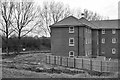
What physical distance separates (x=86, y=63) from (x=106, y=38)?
76.9 ft

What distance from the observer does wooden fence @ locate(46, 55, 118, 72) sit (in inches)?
897

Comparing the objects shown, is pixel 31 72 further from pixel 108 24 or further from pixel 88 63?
pixel 108 24

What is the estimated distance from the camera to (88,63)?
24.1 m

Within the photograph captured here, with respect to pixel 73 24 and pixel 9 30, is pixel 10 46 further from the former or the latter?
pixel 73 24

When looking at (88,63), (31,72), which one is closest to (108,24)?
(88,63)

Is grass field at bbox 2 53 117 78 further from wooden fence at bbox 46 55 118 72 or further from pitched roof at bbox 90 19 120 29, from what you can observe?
pitched roof at bbox 90 19 120 29

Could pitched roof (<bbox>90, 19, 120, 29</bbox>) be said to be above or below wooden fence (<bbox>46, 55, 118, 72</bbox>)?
above

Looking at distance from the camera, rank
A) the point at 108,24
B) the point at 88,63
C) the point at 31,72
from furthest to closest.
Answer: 1. the point at 108,24
2. the point at 88,63
3. the point at 31,72

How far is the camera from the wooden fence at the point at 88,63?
2278 centimetres

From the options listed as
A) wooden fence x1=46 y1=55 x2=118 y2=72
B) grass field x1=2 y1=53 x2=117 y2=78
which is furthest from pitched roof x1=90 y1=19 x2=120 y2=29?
grass field x1=2 y1=53 x2=117 y2=78

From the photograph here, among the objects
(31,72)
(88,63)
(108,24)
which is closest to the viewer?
(31,72)

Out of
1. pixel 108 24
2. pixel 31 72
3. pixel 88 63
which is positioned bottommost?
pixel 31 72

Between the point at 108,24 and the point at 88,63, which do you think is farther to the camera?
the point at 108,24

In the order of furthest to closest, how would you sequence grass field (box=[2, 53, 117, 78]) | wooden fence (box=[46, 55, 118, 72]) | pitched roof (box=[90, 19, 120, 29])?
pitched roof (box=[90, 19, 120, 29]) → wooden fence (box=[46, 55, 118, 72]) → grass field (box=[2, 53, 117, 78])
